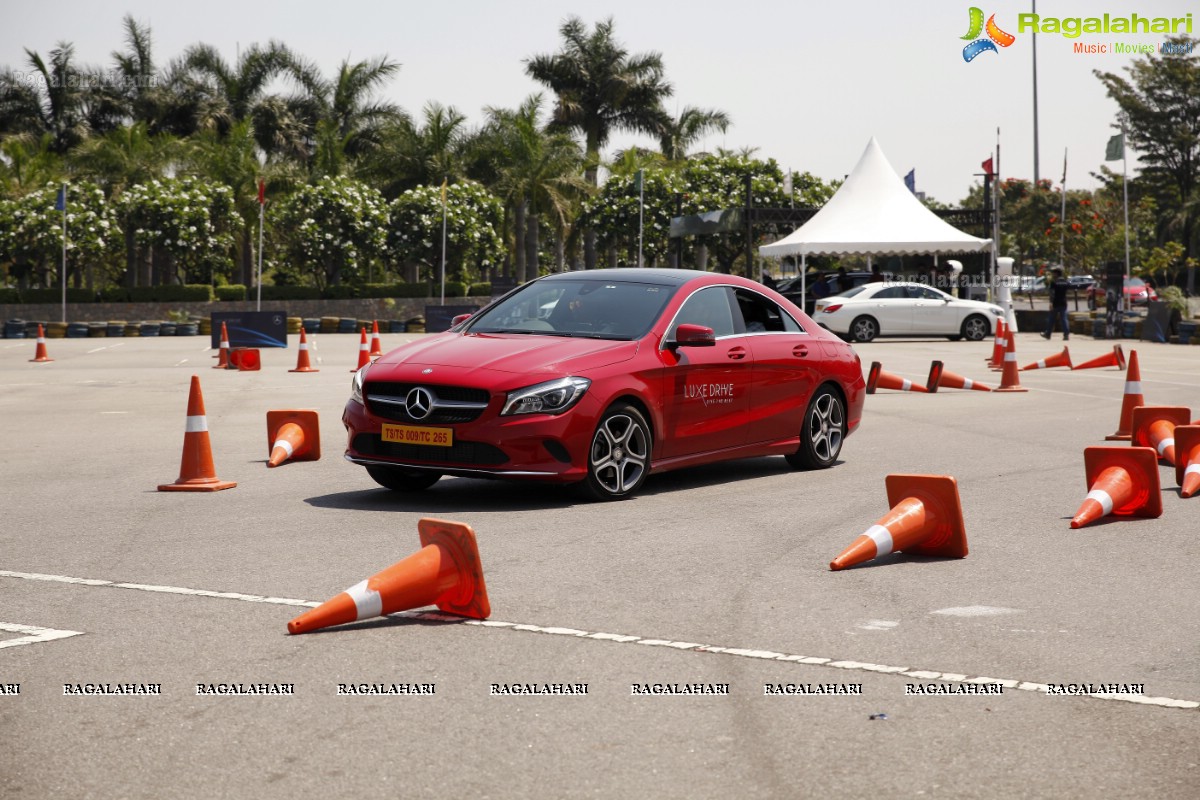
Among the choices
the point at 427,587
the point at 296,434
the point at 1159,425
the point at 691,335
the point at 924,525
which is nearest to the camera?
the point at 427,587

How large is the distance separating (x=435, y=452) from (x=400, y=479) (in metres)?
0.90

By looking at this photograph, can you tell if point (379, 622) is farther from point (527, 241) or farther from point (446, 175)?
point (527, 241)

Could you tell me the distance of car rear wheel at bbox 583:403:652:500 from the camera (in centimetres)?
921

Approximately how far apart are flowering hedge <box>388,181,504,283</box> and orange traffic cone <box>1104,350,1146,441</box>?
45790 mm

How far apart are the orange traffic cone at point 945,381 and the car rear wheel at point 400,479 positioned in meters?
10.8

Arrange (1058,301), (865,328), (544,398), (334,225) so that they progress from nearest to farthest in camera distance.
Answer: (544,398)
(865,328)
(1058,301)
(334,225)

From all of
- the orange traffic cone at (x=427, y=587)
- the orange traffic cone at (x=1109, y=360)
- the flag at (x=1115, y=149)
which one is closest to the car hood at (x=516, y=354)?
the orange traffic cone at (x=427, y=587)

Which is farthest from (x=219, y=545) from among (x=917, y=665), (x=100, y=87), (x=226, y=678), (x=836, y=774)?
(x=100, y=87)

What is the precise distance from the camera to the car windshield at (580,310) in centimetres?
991

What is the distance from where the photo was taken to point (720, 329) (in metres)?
10.5

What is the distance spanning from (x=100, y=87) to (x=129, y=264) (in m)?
14.7

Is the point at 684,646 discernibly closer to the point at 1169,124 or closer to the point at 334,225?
the point at 334,225

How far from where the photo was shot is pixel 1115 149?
48.3 m

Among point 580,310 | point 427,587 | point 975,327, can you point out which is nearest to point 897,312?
point 975,327
